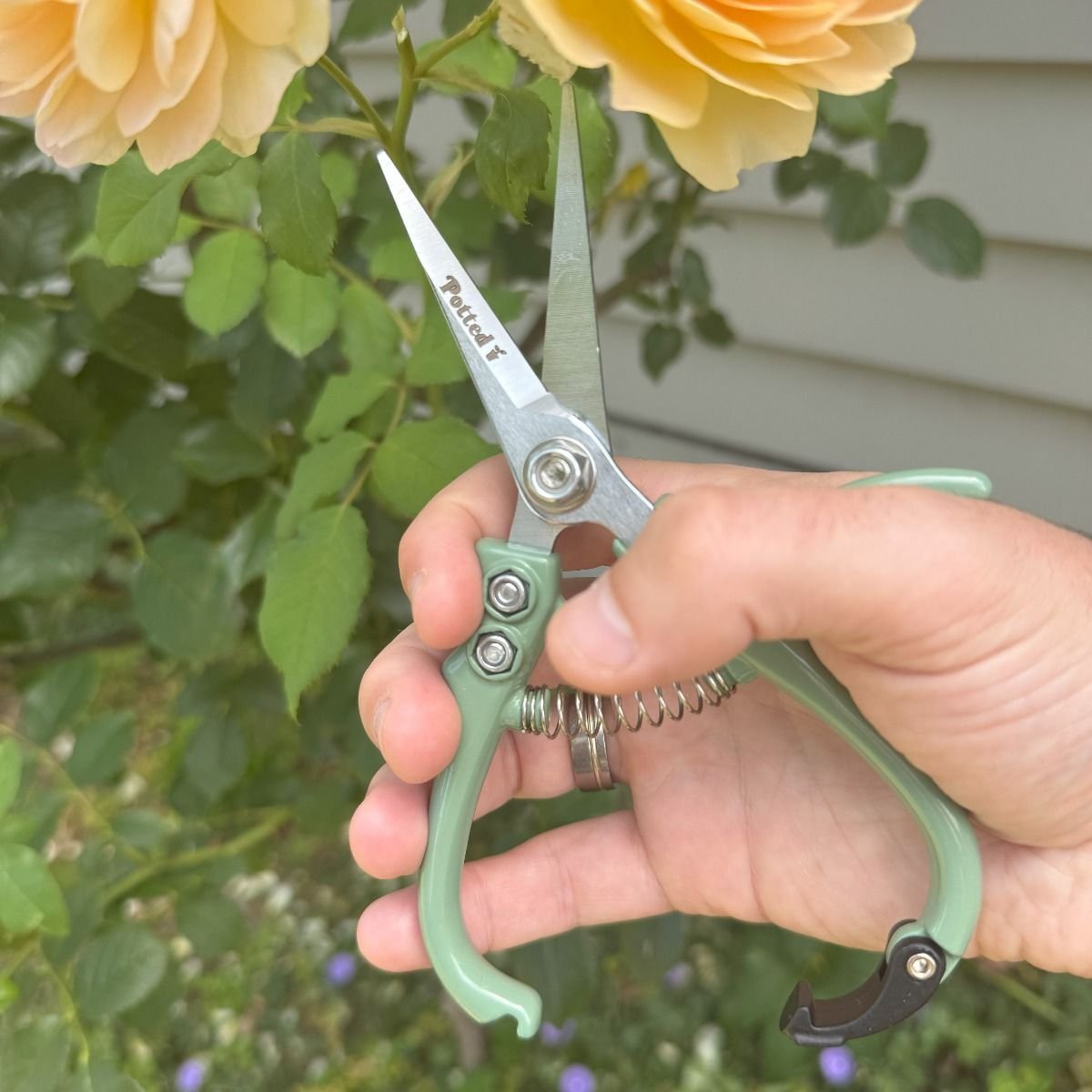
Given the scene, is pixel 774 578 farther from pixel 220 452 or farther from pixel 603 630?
pixel 220 452

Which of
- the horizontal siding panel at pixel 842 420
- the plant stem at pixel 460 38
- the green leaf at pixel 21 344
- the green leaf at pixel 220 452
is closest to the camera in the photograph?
the plant stem at pixel 460 38

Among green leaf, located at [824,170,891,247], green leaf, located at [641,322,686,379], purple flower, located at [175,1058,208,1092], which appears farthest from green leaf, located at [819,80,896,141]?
purple flower, located at [175,1058,208,1092]

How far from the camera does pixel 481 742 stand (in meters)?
0.76

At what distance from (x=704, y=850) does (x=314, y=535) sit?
1.59 feet

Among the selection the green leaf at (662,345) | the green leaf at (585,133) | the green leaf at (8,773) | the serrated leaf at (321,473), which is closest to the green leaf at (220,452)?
the serrated leaf at (321,473)

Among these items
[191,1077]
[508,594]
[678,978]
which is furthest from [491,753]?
[191,1077]

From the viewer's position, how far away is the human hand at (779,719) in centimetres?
61

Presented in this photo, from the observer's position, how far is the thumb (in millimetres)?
593

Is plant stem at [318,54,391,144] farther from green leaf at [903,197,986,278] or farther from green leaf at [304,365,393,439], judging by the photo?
green leaf at [903,197,986,278]

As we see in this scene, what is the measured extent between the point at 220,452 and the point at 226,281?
24cm

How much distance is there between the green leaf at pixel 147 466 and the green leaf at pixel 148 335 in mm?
50

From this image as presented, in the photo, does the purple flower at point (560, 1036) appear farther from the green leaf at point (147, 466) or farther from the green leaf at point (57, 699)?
the green leaf at point (147, 466)

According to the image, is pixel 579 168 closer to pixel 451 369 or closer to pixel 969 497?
pixel 451 369

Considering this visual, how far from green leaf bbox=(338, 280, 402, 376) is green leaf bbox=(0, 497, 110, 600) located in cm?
35
